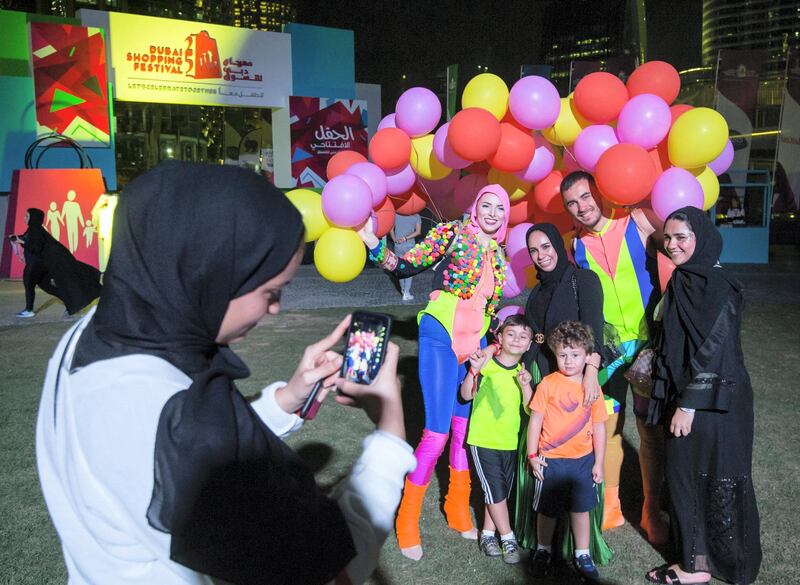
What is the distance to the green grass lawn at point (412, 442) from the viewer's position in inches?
127

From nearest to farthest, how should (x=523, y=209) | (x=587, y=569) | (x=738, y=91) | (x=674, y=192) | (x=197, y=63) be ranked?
(x=587, y=569) < (x=674, y=192) < (x=523, y=209) < (x=197, y=63) < (x=738, y=91)

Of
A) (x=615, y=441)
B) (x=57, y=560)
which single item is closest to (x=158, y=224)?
(x=57, y=560)

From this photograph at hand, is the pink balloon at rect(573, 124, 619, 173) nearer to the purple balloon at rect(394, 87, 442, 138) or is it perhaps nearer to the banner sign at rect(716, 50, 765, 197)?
the purple balloon at rect(394, 87, 442, 138)

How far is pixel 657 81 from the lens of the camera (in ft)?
12.7

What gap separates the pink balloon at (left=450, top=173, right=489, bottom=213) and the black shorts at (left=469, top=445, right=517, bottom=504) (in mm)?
1839

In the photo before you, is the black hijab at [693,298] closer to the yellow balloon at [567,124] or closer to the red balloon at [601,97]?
the red balloon at [601,97]

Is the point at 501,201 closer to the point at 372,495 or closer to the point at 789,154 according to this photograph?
the point at 372,495

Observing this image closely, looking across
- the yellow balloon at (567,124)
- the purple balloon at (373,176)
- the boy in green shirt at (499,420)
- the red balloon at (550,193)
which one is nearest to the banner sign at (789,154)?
the red balloon at (550,193)

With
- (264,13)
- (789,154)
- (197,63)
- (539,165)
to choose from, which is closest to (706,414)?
(539,165)

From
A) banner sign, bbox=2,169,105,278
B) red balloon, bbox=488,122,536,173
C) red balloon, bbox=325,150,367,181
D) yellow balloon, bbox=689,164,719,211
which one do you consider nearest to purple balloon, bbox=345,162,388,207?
red balloon, bbox=325,150,367,181

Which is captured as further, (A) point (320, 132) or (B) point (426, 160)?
(A) point (320, 132)

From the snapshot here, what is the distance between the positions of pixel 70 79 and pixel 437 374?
13.1 metres

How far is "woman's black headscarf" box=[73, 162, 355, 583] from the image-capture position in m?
0.90

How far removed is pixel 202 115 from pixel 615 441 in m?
40.9
